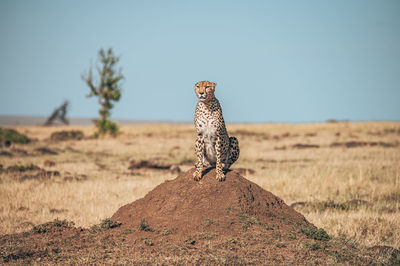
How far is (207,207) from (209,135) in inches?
46.0

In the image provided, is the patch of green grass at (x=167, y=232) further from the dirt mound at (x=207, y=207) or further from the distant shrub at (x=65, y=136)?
the distant shrub at (x=65, y=136)

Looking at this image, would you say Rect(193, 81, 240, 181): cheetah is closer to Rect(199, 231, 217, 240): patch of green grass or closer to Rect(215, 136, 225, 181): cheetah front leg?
Rect(215, 136, 225, 181): cheetah front leg

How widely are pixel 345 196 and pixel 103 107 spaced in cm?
2965

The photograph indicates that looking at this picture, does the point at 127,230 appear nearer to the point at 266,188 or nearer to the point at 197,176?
the point at 197,176

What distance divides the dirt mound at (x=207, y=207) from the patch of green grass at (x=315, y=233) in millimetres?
371

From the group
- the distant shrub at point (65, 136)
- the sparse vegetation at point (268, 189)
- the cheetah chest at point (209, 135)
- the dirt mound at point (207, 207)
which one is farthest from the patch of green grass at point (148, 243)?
the distant shrub at point (65, 136)

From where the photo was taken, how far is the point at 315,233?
6.32 metres

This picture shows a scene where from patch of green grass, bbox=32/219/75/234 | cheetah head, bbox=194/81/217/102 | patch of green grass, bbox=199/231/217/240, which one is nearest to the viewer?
patch of green grass, bbox=199/231/217/240

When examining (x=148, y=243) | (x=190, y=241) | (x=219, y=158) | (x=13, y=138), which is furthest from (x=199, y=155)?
(x=13, y=138)

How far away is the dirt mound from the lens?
21.1 feet

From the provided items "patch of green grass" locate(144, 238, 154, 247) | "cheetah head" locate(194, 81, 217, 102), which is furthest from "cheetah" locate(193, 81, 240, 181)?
"patch of green grass" locate(144, 238, 154, 247)

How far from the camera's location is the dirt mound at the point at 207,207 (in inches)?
253

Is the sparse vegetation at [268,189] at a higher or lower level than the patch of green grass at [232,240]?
lower

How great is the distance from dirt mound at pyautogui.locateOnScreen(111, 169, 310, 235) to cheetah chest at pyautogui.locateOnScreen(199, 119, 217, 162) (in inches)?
14.8
